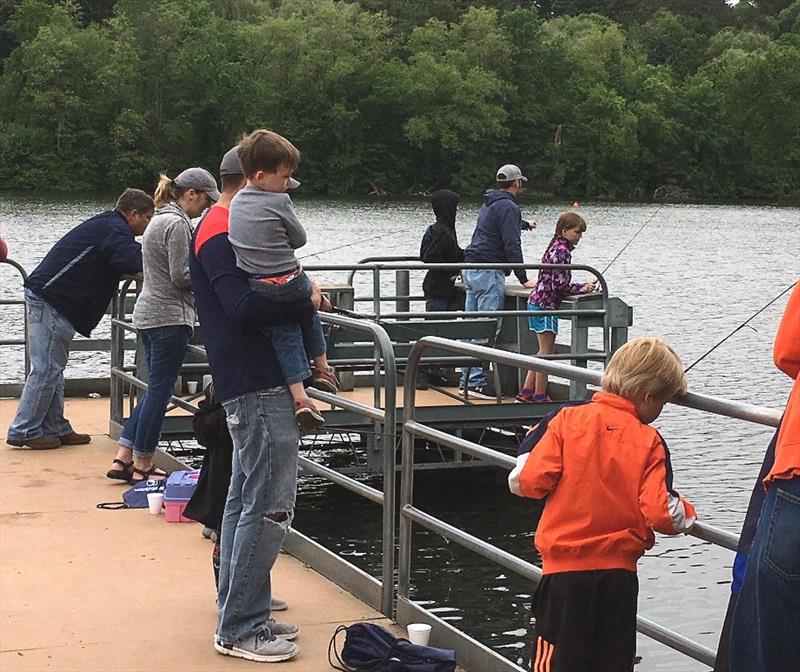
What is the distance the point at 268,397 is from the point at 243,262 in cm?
45

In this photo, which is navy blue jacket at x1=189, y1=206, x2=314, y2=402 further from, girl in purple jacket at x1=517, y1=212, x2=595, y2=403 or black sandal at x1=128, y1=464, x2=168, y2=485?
girl in purple jacket at x1=517, y1=212, x2=595, y2=403

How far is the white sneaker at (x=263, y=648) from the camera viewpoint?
5.08 meters

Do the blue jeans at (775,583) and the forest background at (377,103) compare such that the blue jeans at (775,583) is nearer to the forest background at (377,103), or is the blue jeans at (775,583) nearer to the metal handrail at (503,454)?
the metal handrail at (503,454)

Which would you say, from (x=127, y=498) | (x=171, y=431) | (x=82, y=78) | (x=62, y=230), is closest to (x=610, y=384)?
(x=127, y=498)

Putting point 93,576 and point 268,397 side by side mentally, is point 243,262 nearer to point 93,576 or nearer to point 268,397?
point 268,397

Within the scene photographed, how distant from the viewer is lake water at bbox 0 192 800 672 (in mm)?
9539

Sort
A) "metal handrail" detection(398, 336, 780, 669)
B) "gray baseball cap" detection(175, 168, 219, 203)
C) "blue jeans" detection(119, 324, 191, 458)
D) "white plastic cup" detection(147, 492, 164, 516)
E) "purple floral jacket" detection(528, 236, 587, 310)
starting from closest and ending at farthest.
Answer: "metal handrail" detection(398, 336, 780, 669), "gray baseball cap" detection(175, 168, 219, 203), "white plastic cup" detection(147, 492, 164, 516), "blue jeans" detection(119, 324, 191, 458), "purple floral jacket" detection(528, 236, 587, 310)

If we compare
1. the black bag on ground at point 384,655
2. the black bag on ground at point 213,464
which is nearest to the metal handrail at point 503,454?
the black bag on ground at point 384,655

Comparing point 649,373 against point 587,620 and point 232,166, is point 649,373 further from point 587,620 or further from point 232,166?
point 232,166

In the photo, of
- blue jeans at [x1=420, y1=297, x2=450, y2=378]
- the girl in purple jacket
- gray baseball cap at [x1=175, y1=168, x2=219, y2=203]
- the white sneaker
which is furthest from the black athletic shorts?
blue jeans at [x1=420, y1=297, x2=450, y2=378]

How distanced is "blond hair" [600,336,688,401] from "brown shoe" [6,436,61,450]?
565 cm

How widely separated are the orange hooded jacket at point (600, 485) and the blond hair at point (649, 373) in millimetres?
44

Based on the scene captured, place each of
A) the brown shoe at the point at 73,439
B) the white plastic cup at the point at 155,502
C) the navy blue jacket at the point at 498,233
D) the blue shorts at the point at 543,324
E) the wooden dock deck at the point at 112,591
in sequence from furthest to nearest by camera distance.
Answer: the navy blue jacket at the point at 498,233 → the blue shorts at the point at 543,324 → the brown shoe at the point at 73,439 → the white plastic cup at the point at 155,502 → the wooden dock deck at the point at 112,591

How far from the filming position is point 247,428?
5.01m
